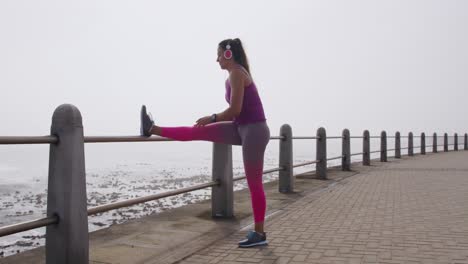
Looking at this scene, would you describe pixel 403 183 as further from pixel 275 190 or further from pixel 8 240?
pixel 8 240

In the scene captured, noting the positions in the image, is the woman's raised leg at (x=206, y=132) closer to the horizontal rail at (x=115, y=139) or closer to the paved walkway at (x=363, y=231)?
the horizontal rail at (x=115, y=139)

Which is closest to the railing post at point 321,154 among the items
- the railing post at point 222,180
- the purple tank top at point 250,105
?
the railing post at point 222,180

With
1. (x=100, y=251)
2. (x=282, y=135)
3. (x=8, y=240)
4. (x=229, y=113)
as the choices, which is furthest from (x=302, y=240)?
(x=8, y=240)

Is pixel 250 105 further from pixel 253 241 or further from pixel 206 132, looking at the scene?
pixel 253 241

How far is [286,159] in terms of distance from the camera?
7.93 meters

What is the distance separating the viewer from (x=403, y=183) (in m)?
9.65

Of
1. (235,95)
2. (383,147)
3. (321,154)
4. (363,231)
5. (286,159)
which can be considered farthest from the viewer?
(383,147)

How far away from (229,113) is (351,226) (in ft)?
6.90

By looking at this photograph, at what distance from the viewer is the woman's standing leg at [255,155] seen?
4.07 meters

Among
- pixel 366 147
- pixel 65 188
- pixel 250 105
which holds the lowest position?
pixel 65 188

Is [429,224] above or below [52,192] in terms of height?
below

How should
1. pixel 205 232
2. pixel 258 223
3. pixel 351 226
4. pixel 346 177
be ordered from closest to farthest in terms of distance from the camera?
pixel 258 223, pixel 205 232, pixel 351 226, pixel 346 177

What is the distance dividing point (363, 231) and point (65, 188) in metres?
3.03

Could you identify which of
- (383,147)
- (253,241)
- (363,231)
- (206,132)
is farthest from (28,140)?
(383,147)
